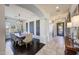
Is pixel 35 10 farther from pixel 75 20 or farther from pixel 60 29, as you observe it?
pixel 75 20

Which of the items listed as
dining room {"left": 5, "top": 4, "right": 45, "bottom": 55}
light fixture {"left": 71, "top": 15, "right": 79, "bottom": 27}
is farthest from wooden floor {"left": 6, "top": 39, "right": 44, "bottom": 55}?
light fixture {"left": 71, "top": 15, "right": 79, "bottom": 27}

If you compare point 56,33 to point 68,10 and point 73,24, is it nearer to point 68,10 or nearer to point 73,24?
point 73,24

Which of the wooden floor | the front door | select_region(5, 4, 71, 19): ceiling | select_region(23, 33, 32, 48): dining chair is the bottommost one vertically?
the wooden floor

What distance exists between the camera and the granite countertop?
2023 mm

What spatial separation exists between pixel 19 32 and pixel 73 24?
1078 mm

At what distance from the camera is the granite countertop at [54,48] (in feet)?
Answer: 6.64

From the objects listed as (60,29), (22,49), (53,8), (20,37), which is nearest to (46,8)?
(53,8)

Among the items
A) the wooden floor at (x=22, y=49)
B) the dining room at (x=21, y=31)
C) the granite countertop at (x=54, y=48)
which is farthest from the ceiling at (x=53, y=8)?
the wooden floor at (x=22, y=49)

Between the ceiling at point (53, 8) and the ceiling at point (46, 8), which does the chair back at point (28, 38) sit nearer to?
the ceiling at point (46, 8)

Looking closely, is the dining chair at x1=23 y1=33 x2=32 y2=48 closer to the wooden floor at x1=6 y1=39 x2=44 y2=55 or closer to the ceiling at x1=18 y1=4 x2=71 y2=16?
the wooden floor at x1=6 y1=39 x2=44 y2=55

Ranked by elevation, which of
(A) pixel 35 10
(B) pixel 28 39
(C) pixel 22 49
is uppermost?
(A) pixel 35 10

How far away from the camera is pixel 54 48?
204 centimetres

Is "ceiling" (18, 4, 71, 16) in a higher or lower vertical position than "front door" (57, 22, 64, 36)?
higher
